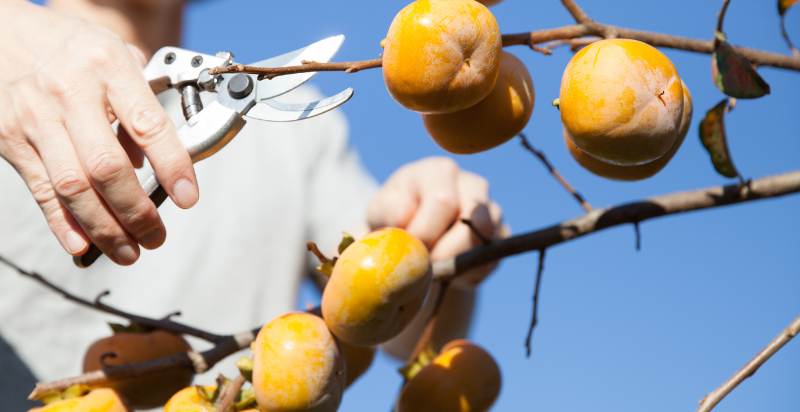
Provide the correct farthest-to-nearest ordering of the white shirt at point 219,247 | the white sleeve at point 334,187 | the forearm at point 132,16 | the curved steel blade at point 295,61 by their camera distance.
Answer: the white sleeve at point 334,187, the forearm at point 132,16, the white shirt at point 219,247, the curved steel blade at point 295,61

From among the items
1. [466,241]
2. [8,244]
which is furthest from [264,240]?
[466,241]

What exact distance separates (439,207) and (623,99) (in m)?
0.64

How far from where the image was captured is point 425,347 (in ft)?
3.49

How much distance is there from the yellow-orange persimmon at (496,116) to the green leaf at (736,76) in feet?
0.57

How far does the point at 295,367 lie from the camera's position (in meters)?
0.78

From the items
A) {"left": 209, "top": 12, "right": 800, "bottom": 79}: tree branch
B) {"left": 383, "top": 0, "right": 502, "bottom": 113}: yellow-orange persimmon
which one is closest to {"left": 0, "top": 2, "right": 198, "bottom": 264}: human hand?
{"left": 209, "top": 12, "right": 800, "bottom": 79}: tree branch

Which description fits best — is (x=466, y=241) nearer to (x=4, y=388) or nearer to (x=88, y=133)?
(x=88, y=133)

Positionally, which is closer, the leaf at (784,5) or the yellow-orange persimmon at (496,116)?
the yellow-orange persimmon at (496,116)

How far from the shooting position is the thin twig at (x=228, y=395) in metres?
0.80

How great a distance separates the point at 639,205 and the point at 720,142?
0.35ft

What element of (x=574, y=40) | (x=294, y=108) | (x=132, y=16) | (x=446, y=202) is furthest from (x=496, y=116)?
(x=132, y=16)

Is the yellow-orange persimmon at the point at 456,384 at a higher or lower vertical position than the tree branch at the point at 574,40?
lower

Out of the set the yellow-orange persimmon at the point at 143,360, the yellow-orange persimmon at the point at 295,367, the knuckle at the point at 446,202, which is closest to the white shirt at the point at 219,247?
the knuckle at the point at 446,202

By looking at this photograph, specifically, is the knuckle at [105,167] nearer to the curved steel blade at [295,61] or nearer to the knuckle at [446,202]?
the curved steel blade at [295,61]
